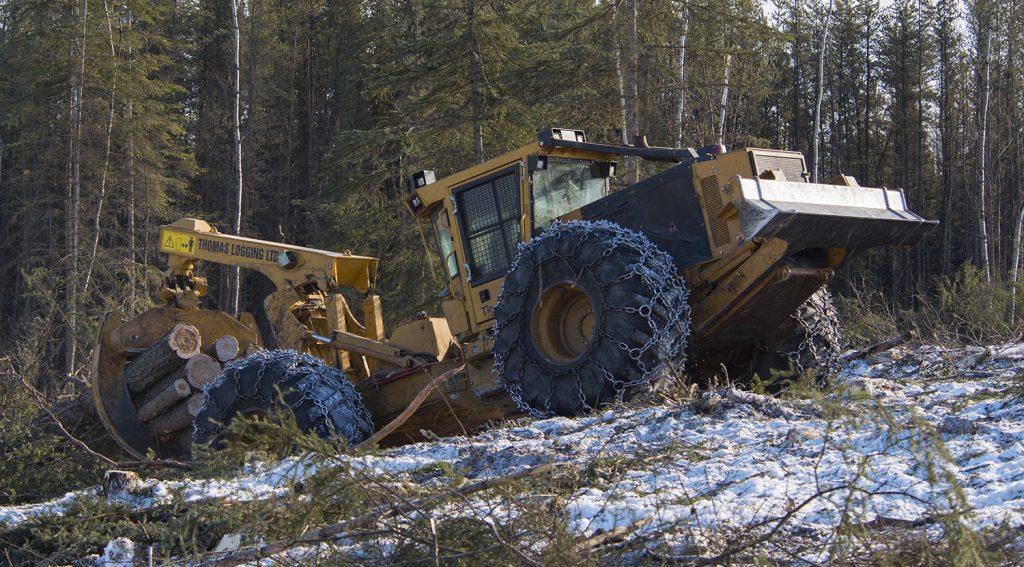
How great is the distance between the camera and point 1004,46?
3747cm

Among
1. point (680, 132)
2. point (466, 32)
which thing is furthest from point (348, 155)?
point (680, 132)

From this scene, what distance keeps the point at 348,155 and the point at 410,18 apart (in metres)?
11.5

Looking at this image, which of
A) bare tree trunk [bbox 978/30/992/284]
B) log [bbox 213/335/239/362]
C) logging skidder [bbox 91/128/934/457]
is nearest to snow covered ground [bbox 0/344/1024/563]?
logging skidder [bbox 91/128/934/457]

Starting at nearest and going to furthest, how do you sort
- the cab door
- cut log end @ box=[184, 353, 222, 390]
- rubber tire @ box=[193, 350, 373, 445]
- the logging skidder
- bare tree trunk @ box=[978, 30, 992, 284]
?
the logging skidder → rubber tire @ box=[193, 350, 373, 445] → the cab door → cut log end @ box=[184, 353, 222, 390] → bare tree trunk @ box=[978, 30, 992, 284]

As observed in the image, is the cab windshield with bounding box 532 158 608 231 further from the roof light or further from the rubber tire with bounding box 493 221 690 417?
the roof light

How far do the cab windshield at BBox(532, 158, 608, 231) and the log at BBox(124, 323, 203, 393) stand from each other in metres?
3.96

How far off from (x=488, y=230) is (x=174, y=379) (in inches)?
144

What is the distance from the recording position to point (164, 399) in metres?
11.4

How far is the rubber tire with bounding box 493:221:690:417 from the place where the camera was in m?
8.18

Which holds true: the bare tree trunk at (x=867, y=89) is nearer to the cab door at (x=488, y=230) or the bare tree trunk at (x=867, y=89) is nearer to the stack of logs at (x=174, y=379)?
the cab door at (x=488, y=230)

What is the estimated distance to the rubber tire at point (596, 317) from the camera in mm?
8180

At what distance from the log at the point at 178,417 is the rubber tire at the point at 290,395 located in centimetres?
176

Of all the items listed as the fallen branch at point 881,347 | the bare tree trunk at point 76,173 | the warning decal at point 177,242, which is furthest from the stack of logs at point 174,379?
the bare tree trunk at point 76,173

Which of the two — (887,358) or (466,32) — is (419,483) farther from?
(466,32)
